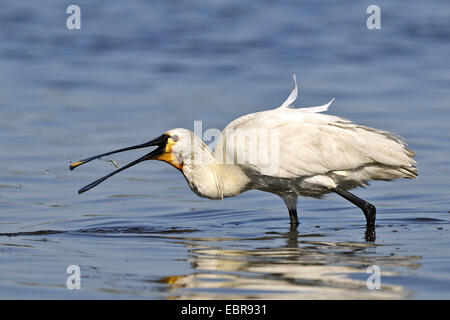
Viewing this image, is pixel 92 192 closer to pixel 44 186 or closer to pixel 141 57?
pixel 44 186

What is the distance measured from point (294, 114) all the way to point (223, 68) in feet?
34.0

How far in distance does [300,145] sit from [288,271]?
212 cm

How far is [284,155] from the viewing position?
388 inches

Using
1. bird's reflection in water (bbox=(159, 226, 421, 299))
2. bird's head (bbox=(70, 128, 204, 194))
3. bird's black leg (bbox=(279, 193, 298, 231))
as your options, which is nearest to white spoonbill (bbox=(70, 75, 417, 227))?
bird's head (bbox=(70, 128, 204, 194))

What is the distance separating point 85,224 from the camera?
10289 millimetres

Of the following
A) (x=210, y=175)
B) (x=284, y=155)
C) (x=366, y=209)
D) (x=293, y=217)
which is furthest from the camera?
(x=293, y=217)

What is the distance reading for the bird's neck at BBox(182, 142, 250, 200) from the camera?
392 inches

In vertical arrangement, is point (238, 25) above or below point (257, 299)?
above

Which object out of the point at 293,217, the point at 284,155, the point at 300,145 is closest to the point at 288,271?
the point at 284,155

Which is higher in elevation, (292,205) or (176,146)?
(176,146)

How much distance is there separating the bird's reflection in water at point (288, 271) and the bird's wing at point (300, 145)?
32.0 inches

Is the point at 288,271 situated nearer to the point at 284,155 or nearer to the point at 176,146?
the point at 284,155

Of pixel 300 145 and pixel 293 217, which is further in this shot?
pixel 293 217

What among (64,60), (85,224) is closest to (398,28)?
(64,60)
